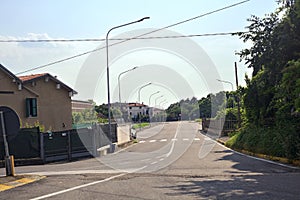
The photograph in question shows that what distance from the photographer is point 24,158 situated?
2509 cm

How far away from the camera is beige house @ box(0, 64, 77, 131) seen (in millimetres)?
34875

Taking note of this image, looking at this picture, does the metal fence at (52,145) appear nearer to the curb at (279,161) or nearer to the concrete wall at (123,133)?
the curb at (279,161)

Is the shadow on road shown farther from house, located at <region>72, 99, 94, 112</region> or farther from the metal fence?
house, located at <region>72, 99, 94, 112</region>

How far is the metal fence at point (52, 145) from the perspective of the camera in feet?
82.4

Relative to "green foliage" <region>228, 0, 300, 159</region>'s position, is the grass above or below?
below

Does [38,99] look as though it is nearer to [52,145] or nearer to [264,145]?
[52,145]

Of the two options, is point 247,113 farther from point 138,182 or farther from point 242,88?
point 138,182

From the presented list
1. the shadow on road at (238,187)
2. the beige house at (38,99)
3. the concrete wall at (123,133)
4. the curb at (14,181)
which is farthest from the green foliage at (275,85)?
the beige house at (38,99)

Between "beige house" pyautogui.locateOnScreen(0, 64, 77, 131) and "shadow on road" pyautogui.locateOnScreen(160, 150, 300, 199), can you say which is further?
"beige house" pyautogui.locateOnScreen(0, 64, 77, 131)

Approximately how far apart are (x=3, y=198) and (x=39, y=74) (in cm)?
3089

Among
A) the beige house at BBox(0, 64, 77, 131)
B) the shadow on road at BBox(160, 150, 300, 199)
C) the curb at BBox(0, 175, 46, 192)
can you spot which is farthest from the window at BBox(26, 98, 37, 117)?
the shadow on road at BBox(160, 150, 300, 199)

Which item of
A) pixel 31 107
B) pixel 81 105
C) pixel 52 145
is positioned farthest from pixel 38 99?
pixel 81 105

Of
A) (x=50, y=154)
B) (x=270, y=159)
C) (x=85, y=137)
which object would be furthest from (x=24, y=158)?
(x=270, y=159)

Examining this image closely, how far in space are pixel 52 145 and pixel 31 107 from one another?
11411mm
